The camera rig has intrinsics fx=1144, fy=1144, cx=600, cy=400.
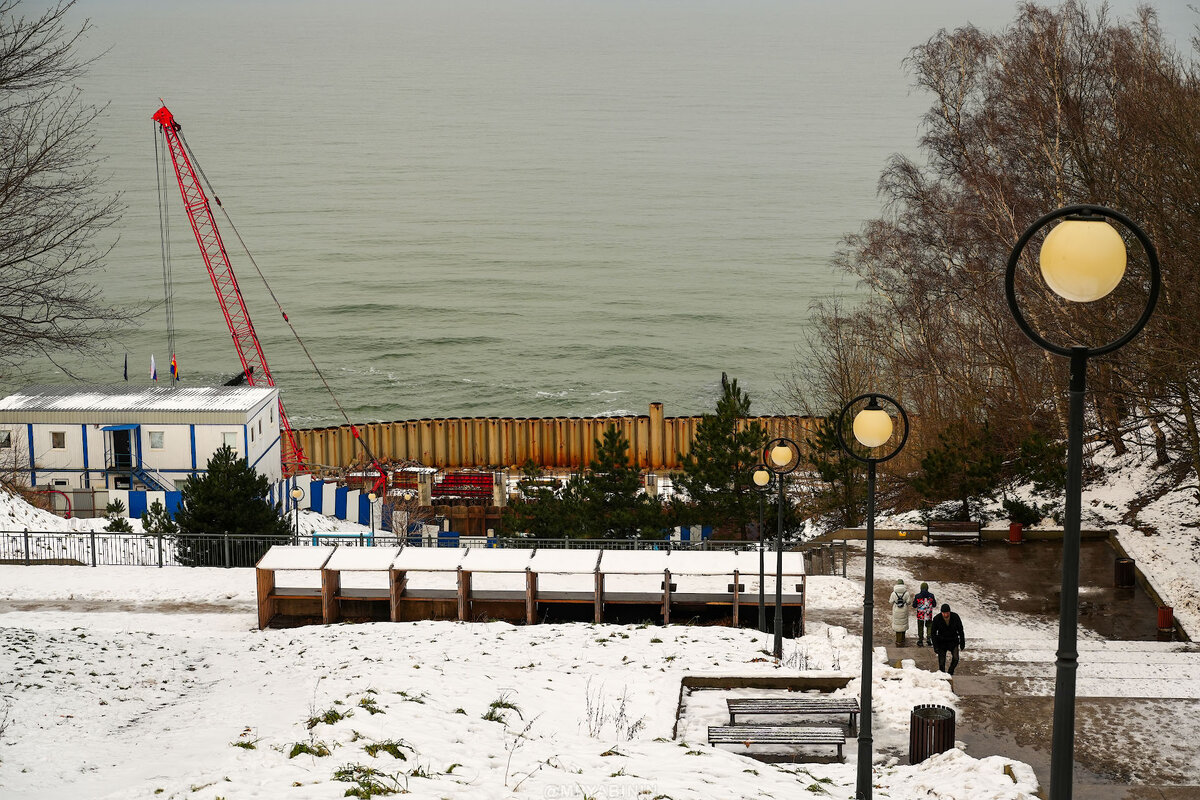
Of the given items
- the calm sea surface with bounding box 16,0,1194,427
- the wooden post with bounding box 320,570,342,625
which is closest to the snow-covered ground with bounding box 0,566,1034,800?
the wooden post with bounding box 320,570,342,625

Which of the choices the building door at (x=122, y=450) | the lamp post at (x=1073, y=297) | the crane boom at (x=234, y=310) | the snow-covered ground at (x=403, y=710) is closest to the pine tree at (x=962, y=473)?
the snow-covered ground at (x=403, y=710)

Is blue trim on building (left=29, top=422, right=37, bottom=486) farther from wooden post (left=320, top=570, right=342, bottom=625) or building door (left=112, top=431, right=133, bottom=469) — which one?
wooden post (left=320, top=570, right=342, bottom=625)

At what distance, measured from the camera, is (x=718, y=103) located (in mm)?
189500

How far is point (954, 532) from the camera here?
28047 mm

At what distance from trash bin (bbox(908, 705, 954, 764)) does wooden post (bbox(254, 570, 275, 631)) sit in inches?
567

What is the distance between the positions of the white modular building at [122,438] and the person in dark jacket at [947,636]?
29079mm

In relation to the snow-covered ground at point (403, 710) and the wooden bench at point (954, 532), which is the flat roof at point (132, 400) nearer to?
the snow-covered ground at point (403, 710)

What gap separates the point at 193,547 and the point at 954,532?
1889cm

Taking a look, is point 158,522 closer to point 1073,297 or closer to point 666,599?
point 666,599

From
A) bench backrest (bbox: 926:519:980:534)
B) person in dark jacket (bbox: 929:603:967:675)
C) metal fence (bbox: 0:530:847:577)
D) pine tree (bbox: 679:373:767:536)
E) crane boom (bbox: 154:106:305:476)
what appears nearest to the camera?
person in dark jacket (bbox: 929:603:967:675)

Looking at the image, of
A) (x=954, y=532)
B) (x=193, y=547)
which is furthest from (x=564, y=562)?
(x=193, y=547)

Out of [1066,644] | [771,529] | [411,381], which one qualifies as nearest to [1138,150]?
[771,529]

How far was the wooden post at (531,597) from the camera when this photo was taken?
2377cm

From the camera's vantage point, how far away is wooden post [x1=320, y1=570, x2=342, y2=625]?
2391 centimetres
